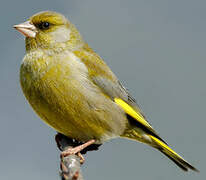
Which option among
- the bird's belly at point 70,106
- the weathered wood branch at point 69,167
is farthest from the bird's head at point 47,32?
the weathered wood branch at point 69,167

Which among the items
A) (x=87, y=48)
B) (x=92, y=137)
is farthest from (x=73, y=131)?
(x=87, y=48)

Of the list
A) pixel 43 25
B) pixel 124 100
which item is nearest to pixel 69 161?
pixel 124 100

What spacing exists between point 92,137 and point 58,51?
113 centimetres

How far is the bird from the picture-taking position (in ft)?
14.5

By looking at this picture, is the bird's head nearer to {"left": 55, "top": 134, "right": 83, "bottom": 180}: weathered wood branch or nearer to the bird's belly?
the bird's belly

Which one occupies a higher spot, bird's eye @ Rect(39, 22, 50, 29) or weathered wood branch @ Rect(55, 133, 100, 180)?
bird's eye @ Rect(39, 22, 50, 29)

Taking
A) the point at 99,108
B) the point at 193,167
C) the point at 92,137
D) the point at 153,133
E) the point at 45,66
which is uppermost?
the point at 45,66

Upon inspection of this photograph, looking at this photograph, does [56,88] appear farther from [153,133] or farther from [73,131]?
[153,133]

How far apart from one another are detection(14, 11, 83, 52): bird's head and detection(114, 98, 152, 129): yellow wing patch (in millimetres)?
924

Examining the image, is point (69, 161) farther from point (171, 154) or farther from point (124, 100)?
point (171, 154)

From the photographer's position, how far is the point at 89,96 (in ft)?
15.0

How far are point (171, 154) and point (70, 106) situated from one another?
1872 millimetres

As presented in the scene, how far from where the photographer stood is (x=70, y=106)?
4.40 m

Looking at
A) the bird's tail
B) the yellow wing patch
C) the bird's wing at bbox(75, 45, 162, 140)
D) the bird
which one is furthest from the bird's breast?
the bird's tail
